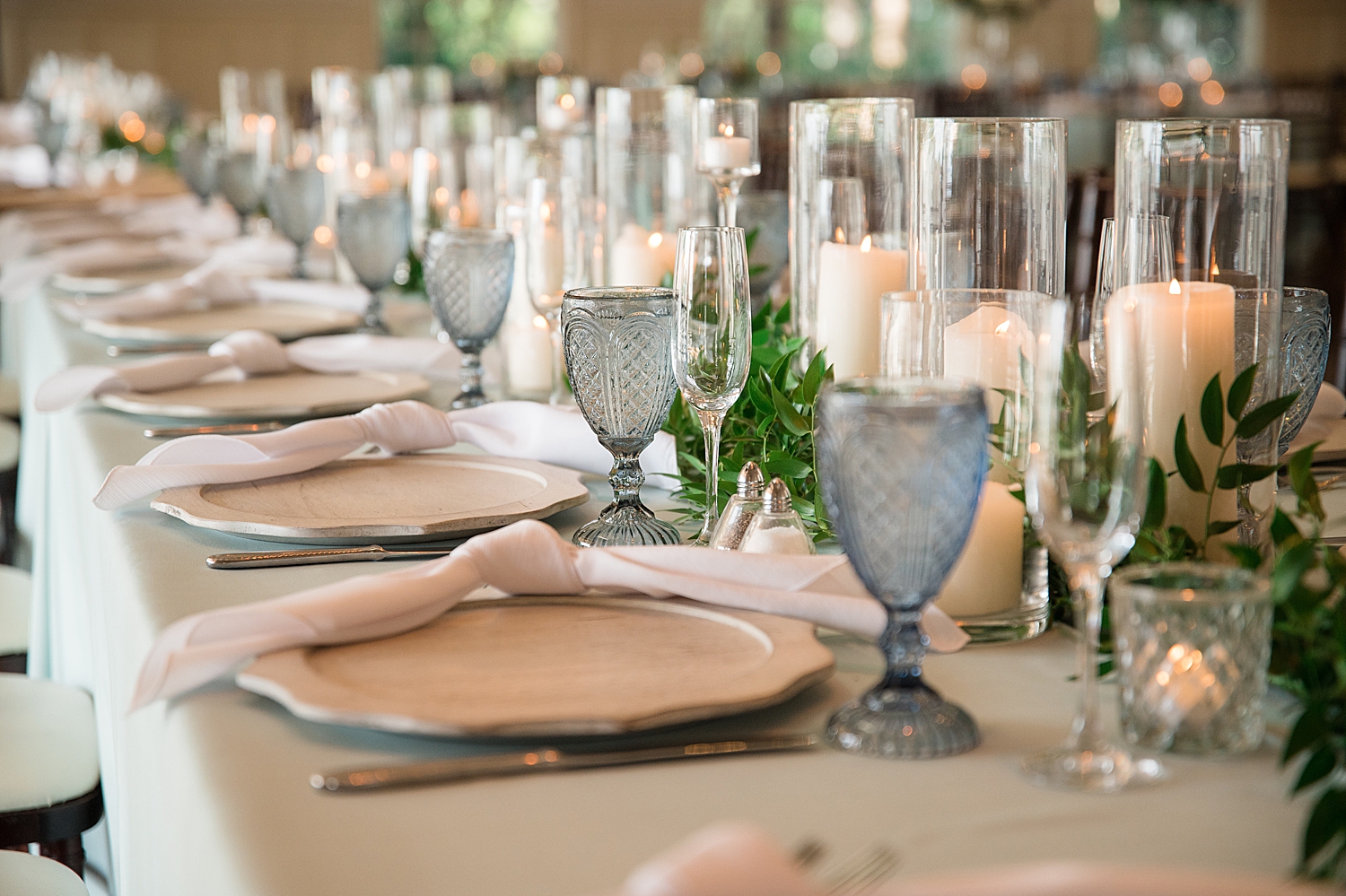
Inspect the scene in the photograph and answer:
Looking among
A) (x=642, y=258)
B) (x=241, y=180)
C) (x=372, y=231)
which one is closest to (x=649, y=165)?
(x=642, y=258)

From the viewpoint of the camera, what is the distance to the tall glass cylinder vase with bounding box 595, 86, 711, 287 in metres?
1.91

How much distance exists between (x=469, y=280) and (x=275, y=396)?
268mm

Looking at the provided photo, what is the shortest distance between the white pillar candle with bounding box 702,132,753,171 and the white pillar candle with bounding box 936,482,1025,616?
86 cm

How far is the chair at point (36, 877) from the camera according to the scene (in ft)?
4.24

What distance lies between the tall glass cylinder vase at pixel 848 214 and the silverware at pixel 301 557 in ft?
1.41

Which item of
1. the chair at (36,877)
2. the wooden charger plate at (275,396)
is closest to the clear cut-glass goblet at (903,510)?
the chair at (36,877)

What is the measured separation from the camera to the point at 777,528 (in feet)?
3.36

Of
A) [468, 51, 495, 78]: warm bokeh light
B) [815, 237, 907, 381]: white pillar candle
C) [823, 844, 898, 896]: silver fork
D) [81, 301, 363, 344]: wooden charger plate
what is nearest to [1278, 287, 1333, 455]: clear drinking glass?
[815, 237, 907, 381]: white pillar candle

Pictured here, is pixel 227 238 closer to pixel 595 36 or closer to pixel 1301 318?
pixel 1301 318

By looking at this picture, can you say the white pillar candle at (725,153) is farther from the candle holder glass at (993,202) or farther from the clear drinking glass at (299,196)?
the clear drinking glass at (299,196)

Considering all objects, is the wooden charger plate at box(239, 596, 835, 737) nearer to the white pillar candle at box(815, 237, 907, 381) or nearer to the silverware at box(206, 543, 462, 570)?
the silverware at box(206, 543, 462, 570)

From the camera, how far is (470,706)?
0.76 meters

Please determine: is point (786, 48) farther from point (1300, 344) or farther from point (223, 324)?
point (1300, 344)

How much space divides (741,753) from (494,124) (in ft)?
7.99
